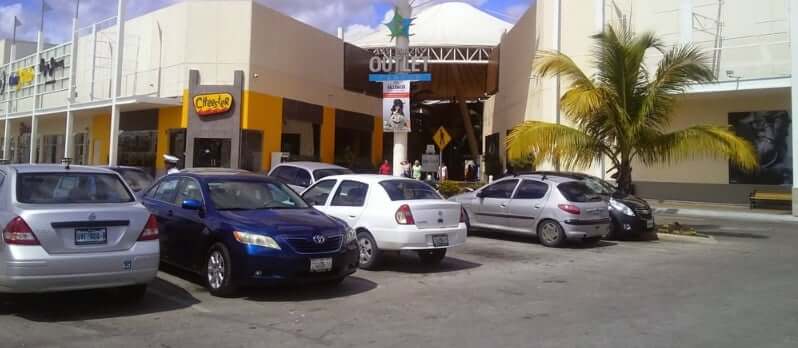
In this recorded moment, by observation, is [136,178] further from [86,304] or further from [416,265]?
[86,304]

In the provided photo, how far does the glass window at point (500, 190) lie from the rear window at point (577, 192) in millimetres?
1184

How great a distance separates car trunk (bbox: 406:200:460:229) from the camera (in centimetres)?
976

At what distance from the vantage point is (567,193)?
43.5 feet

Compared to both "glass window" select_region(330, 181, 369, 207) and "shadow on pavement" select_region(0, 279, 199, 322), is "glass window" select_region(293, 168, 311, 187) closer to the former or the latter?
"glass window" select_region(330, 181, 369, 207)

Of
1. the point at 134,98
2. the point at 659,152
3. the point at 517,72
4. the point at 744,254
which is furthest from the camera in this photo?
the point at 517,72

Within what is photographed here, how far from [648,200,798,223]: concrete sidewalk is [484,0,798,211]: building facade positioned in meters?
0.75

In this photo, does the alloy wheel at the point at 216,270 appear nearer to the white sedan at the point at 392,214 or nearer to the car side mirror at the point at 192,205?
the car side mirror at the point at 192,205

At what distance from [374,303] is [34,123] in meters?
36.2

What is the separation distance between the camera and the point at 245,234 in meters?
7.42

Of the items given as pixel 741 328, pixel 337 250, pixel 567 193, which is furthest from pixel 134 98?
pixel 741 328

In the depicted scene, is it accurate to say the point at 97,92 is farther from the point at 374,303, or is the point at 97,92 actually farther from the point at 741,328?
the point at 741,328

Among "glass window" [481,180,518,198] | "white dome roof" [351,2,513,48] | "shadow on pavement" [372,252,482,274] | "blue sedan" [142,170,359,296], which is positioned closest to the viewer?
"blue sedan" [142,170,359,296]

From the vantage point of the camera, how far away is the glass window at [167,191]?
29.6 ft

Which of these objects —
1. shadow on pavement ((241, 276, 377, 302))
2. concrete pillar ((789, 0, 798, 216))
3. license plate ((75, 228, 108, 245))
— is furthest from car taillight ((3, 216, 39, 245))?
concrete pillar ((789, 0, 798, 216))
